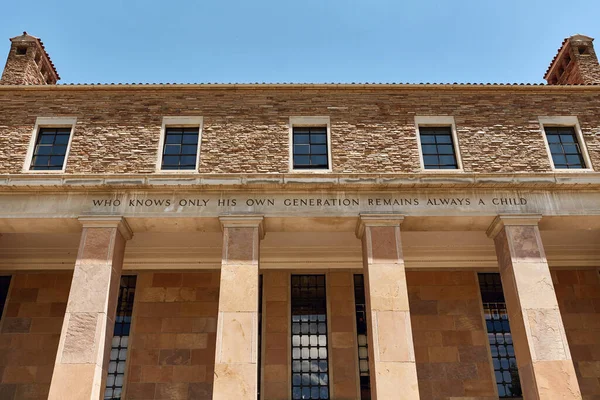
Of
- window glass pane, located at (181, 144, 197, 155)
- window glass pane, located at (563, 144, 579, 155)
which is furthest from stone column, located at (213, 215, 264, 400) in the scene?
window glass pane, located at (563, 144, 579, 155)

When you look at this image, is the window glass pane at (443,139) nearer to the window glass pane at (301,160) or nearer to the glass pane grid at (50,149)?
the window glass pane at (301,160)

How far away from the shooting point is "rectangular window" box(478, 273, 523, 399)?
1703 cm

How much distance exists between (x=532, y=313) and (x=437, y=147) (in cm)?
593

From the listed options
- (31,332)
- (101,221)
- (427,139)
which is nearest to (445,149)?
(427,139)

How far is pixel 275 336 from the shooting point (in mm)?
17328

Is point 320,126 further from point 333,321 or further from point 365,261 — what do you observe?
point 333,321

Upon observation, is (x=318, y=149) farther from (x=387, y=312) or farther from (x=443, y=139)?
(x=387, y=312)

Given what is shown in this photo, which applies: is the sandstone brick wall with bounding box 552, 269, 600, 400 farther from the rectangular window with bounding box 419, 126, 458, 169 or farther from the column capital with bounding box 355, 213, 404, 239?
the column capital with bounding box 355, 213, 404, 239

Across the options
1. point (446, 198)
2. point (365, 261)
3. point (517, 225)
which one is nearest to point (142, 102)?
point (365, 261)

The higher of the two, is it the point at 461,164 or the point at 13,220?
the point at 461,164

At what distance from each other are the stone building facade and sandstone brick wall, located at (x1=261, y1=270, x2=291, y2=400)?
60 mm

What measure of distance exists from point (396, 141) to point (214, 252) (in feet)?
22.4

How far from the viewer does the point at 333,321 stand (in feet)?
57.8

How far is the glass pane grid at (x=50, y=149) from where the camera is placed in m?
16.8
